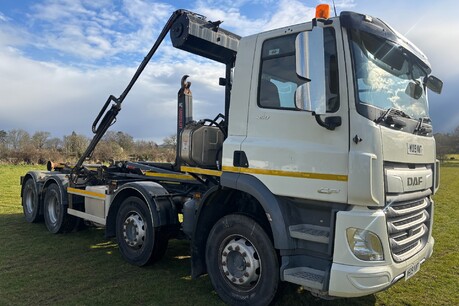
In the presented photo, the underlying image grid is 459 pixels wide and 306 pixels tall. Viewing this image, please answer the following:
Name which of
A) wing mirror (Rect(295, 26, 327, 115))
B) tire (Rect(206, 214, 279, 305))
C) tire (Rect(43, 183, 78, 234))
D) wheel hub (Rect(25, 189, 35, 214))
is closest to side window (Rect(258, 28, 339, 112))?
wing mirror (Rect(295, 26, 327, 115))

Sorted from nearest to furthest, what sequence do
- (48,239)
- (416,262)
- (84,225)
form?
(416,262) < (48,239) < (84,225)

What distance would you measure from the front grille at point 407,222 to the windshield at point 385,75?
2.82 feet

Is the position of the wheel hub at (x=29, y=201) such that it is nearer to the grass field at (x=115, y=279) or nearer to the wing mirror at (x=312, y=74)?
the grass field at (x=115, y=279)

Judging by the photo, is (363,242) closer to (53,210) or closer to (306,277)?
(306,277)

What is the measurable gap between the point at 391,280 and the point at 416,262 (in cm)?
62

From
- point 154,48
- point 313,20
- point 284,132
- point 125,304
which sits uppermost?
point 154,48

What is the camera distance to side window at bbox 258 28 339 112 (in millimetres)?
3598

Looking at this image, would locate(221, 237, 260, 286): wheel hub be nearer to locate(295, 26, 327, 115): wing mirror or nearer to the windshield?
locate(295, 26, 327, 115): wing mirror

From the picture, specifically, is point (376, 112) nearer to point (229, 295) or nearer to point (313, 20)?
point (313, 20)

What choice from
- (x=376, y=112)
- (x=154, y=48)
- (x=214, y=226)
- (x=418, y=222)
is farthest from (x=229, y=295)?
(x=154, y=48)

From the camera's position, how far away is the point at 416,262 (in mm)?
3828

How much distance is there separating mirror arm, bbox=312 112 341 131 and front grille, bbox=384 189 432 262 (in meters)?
0.79

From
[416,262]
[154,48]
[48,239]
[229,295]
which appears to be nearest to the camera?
[416,262]

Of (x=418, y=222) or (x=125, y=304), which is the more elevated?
(x=418, y=222)
